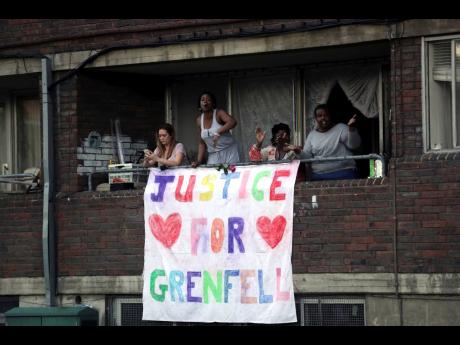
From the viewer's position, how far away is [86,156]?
14617mm

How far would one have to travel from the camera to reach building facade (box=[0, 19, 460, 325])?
11719 millimetres

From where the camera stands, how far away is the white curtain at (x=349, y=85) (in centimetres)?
1349

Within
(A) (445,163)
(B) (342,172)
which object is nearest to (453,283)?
(A) (445,163)

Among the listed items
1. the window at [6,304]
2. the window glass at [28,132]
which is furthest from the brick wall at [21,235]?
the window glass at [28,132]

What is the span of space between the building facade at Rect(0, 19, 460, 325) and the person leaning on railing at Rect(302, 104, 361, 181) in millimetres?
390

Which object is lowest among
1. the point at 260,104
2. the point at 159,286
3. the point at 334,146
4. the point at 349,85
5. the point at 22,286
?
the point at 22,286

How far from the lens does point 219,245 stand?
12.8 m

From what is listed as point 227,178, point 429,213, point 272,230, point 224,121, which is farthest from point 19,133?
point 429,213

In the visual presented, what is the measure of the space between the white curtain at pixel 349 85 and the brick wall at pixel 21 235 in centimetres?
389

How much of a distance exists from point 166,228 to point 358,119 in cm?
280

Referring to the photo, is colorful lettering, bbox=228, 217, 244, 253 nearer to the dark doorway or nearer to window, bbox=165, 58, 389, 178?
window, bbox=165, 58, 389, 178

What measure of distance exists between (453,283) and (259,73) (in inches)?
174

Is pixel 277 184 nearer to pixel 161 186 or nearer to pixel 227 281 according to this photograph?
pixel 227 281

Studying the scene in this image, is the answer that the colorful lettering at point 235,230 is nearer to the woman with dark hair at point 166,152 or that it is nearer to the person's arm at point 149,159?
the woman with dark hair at point 166,152
